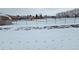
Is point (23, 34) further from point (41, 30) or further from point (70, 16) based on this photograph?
point (70, 16)

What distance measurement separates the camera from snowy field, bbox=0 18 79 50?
1.97 m

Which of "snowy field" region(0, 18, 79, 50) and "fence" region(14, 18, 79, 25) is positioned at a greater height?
"fence" region(14, 18, 79, 25)

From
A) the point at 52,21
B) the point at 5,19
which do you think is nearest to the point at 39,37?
the point at 52,21

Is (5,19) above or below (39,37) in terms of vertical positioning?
above

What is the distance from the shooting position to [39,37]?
77.8 inches

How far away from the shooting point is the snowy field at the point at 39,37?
197 cm

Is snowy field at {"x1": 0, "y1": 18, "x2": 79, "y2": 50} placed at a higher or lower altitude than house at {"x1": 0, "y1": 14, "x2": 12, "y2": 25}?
lower

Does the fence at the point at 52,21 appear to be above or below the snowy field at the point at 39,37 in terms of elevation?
above

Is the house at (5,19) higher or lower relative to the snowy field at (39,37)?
higher

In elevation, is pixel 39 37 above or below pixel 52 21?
below

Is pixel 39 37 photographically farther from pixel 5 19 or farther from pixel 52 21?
pixel 5 19
